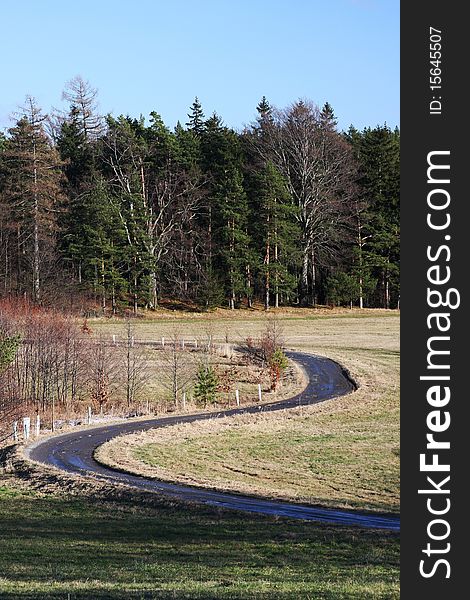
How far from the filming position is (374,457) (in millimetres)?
34625

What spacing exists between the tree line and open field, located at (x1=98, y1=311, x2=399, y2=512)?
100 ft

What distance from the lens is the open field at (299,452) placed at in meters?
28.9

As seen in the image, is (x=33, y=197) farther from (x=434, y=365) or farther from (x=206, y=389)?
(x=434, y=365)

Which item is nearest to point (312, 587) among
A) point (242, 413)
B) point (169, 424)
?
point (169, 424)

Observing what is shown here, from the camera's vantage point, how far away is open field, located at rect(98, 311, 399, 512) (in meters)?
28.9

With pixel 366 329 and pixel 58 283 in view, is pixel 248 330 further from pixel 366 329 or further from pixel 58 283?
pixel 58 283

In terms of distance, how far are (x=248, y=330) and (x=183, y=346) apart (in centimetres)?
1198

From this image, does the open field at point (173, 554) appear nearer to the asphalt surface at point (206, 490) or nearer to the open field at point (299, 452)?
the asphalt surface at point (206, 490)

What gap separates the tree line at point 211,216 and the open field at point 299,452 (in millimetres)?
30567

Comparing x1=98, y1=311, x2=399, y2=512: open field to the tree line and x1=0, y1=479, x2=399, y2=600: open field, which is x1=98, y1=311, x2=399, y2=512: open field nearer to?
x1=0, y1=479, x2=399, y2=600: open field

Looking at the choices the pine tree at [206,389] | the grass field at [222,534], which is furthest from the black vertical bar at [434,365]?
the pine tree at [206,389]

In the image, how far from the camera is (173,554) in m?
19.7

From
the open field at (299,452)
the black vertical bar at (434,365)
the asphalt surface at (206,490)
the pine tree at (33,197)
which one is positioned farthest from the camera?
the pine tree at (33,197)

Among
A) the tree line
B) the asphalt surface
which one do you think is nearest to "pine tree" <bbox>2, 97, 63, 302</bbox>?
the tree line
